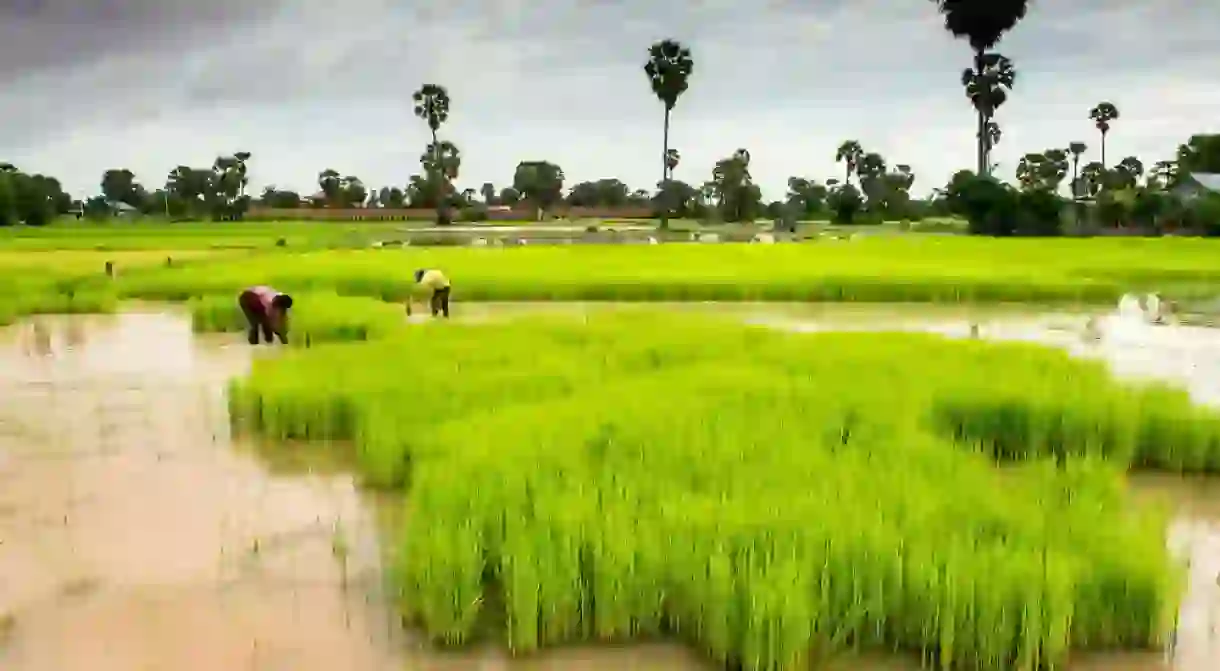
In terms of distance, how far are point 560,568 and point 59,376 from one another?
7929 millimetres

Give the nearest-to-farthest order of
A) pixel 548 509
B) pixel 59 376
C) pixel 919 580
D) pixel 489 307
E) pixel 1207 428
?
1. pixel 919 580
2. pixel 548 509
3. pixel 1207 428
4. pixel 59 376
5. pixel 489 307

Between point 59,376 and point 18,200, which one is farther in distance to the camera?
point 18,200

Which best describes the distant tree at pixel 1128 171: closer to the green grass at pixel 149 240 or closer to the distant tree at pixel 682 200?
the distant tree at pixel 682 200

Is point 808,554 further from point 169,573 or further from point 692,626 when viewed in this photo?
point 169,573

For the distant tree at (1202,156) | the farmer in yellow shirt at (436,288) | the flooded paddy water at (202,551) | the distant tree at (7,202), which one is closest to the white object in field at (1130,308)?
the flooded paddy water at (202,551)

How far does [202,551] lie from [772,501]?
2.62 meters

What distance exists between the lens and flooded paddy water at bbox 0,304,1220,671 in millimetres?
3881

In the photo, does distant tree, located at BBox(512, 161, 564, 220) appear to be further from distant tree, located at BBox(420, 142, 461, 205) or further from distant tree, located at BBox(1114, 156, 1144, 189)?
distant tree, located at BBox(1114, 156, 1144, 189)

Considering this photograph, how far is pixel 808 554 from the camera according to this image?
3.92 m

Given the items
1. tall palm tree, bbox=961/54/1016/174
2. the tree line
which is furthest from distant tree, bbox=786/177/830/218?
tall palm tree, bbox=961/54/1016/174

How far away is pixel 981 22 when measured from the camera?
43.2m

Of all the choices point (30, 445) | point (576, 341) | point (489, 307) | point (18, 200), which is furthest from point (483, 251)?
point (18, 200)

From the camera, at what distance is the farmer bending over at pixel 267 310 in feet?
38.2

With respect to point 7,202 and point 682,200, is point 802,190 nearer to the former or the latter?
point 682,200
